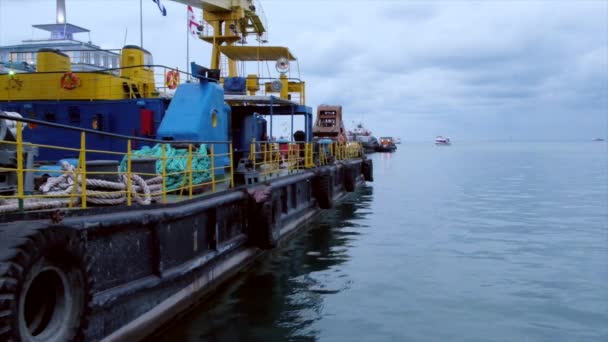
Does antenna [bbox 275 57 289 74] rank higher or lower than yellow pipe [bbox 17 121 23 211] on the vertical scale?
higher

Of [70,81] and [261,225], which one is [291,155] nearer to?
[261,225]

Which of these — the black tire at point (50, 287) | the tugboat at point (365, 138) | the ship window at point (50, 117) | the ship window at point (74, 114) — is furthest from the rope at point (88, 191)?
the tugboat at point (365, 138)

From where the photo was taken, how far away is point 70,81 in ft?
47.2

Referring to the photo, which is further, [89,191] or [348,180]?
[348,180]

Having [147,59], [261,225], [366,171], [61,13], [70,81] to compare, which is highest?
[61,13]

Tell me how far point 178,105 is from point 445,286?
6626 mm

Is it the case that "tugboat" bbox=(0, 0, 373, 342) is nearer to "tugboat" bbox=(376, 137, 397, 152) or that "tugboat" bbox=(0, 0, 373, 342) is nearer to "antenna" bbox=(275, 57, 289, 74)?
"antenna" bbox=(275, 57, 289, 74)

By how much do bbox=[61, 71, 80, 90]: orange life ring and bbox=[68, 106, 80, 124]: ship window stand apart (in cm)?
73

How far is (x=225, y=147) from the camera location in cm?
1330

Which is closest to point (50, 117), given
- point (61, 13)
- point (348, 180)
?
point (348, 180)

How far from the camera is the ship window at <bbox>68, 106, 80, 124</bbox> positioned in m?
14.0

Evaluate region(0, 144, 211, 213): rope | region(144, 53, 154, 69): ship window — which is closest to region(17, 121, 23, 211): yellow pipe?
region(0, 144, 211, 213): rope

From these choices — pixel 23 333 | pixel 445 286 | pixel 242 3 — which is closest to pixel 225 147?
pixel 445 286

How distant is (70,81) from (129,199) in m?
9.09
